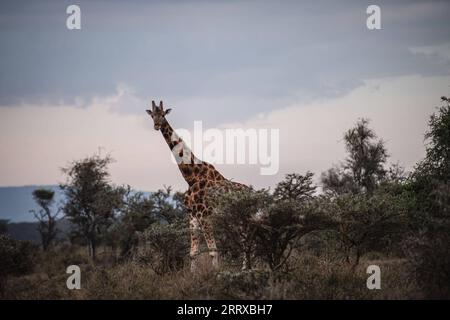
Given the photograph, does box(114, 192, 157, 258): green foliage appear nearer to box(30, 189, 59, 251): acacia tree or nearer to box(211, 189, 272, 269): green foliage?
box(30, 189, 59, 251): acacia tree

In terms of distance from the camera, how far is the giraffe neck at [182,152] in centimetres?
1534

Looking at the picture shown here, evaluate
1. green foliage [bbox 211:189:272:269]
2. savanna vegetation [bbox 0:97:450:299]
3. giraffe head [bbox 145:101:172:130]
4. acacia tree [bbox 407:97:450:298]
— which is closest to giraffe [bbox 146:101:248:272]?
giraffe head [bbox 145:101:172:130]

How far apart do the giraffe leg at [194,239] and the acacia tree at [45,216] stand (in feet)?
65.6

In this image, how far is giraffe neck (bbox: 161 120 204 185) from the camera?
15.3 meters

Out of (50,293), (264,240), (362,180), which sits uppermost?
(362,180)

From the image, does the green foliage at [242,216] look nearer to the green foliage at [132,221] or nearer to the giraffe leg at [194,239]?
the giraffe leg at [194,239]

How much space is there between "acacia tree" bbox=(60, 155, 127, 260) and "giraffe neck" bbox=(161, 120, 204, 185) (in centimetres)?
1105

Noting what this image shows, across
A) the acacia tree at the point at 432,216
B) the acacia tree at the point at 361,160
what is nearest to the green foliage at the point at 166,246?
the acacia tree at the point at 432,216

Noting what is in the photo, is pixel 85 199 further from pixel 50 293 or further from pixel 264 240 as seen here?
pixel 264 240

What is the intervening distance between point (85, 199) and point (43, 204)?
10183 mm

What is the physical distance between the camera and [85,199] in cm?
2752

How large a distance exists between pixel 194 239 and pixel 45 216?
78.5 ft

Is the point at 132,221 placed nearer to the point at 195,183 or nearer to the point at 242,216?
the point at 195,183
